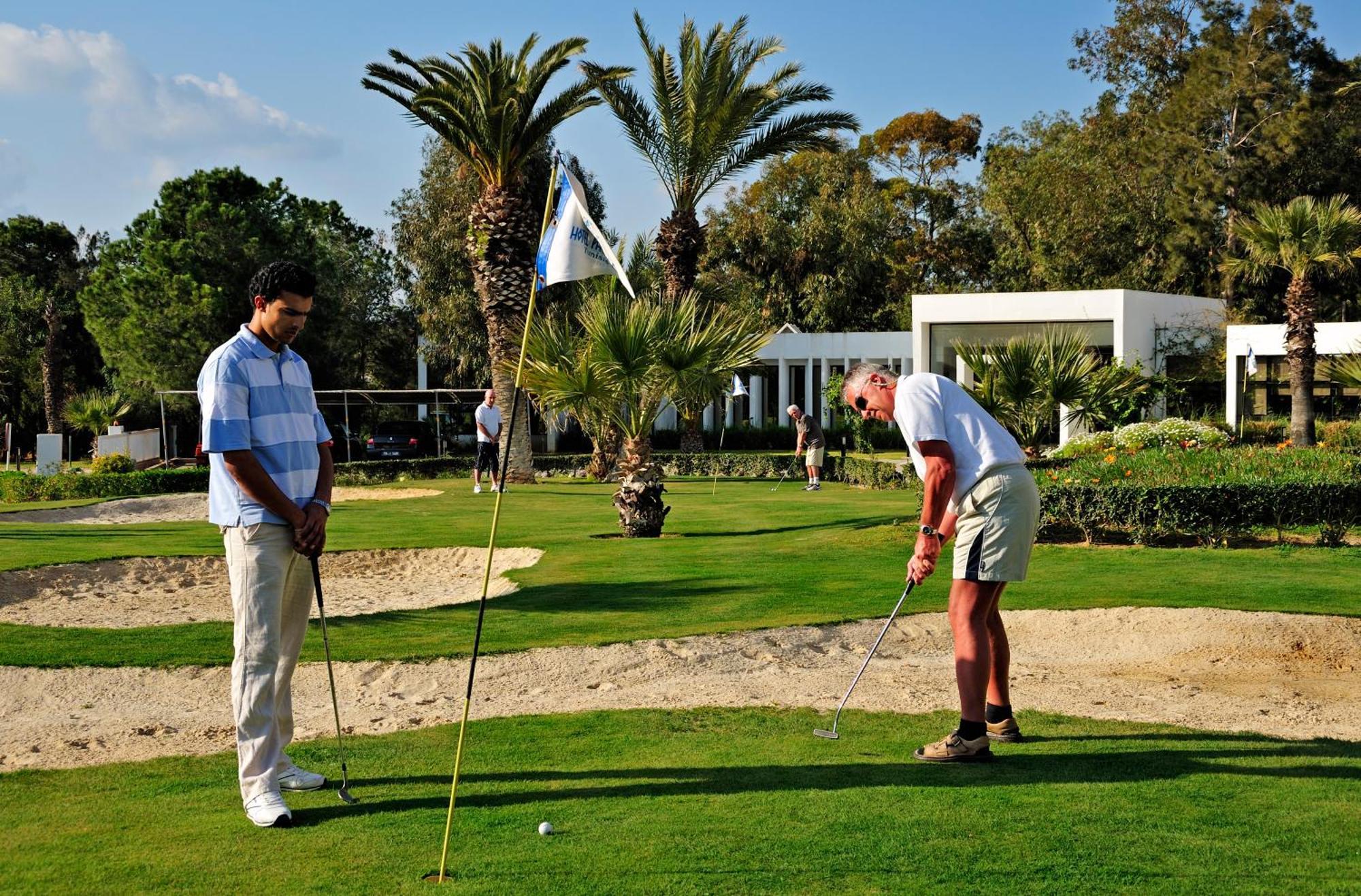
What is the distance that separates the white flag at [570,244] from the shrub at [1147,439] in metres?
15.7

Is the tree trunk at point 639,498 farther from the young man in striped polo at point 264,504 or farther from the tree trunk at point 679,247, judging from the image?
the tree trunk at point 679,247

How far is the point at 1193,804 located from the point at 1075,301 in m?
31.4

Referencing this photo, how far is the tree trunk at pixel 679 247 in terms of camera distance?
105 feet

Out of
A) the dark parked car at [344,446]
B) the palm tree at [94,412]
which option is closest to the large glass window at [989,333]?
the dark parked car at [344,446]

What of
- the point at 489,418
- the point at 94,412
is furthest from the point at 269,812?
the point at 94,412

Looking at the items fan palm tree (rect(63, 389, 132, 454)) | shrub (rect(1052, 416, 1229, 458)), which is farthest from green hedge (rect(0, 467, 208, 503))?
shrub (rect(1052, 416, 1229, 458))

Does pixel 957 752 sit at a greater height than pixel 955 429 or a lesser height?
lesser

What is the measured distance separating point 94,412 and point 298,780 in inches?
1412

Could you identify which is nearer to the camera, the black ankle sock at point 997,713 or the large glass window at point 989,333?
the black ankle sock at point 997,713

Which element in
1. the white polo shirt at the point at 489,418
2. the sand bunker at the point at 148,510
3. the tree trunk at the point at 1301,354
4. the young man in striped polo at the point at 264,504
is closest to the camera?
the young man in striped polo at the point at 264,504

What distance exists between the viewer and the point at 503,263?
2873 cm

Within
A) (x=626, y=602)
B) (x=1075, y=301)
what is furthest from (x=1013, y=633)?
(x=1075, y=301)

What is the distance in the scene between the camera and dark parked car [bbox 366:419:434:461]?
38656 millimetres

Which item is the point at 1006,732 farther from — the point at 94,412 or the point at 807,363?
the point at 807,363
